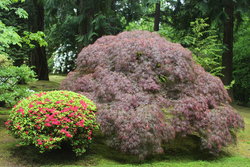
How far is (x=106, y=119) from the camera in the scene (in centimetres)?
496

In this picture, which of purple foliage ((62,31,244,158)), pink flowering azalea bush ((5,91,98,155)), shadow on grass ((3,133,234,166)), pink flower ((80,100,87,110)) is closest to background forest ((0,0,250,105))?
purple foliage ((62,31,244,158))

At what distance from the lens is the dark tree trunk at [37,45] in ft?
44.1

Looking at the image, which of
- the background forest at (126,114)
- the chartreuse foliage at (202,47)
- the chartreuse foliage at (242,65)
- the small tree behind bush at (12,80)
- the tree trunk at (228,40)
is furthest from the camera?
the chartreuse foliage at (242,65)

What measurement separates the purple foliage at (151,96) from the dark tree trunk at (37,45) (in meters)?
8.31

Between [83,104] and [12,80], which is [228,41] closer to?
[83,104]

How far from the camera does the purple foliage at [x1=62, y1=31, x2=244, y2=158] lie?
4.78 metres

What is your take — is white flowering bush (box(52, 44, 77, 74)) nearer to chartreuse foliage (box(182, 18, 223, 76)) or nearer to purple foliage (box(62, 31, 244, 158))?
chartreuse foliage (box(182, 18, 223, 76))

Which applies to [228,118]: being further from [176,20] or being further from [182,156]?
[176,20]

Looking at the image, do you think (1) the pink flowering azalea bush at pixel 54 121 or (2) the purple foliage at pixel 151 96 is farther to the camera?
(2) the purple foliage at pixel 151 96

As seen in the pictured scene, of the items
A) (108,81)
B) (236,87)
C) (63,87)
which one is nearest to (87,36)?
(63,87)

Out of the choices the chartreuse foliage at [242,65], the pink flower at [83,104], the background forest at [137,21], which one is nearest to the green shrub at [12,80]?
the background forest at [137,21]

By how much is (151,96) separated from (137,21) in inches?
406

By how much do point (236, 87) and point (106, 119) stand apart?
15.5 m

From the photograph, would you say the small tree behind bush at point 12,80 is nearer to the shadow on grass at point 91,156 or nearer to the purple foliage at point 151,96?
the purple foliage at point 151,96
